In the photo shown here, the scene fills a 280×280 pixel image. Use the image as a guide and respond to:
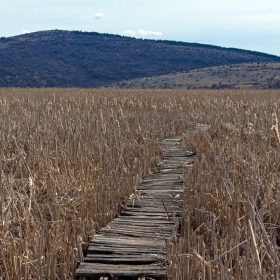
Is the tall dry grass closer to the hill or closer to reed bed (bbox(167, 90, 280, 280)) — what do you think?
reed bed (bbox(167, 90, 280, 280))

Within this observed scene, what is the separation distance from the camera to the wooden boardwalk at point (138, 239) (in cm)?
288

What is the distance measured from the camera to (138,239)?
335 centimetres

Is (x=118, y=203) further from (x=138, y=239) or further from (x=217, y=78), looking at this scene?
(x=217, y=78)

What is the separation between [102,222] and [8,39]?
11239cm

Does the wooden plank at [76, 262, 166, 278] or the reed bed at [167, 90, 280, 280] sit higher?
the reed bed at [167, 90, 280, 280]

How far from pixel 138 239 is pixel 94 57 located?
326 ft

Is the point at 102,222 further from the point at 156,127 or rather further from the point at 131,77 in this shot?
the point at 131,77

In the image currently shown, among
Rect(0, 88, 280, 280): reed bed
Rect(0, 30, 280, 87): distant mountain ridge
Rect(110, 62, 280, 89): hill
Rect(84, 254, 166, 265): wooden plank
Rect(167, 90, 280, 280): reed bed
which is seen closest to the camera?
Rect(167, 90, 280, 280): reed bed

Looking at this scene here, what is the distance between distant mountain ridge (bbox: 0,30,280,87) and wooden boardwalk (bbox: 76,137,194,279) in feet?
238

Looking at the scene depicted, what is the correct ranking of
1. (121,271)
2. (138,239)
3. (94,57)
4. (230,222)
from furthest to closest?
(94,57)
(138,239)
(230,222)
(121,271)

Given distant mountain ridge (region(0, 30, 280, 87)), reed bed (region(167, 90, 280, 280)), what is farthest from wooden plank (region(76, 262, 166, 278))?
distant mountain ridge (region(0, 30, 280, 87))

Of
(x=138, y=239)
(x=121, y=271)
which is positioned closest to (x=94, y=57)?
(x=138, y=239)

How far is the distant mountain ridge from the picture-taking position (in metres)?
84.2

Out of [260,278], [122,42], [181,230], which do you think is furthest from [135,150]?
[122,42]
